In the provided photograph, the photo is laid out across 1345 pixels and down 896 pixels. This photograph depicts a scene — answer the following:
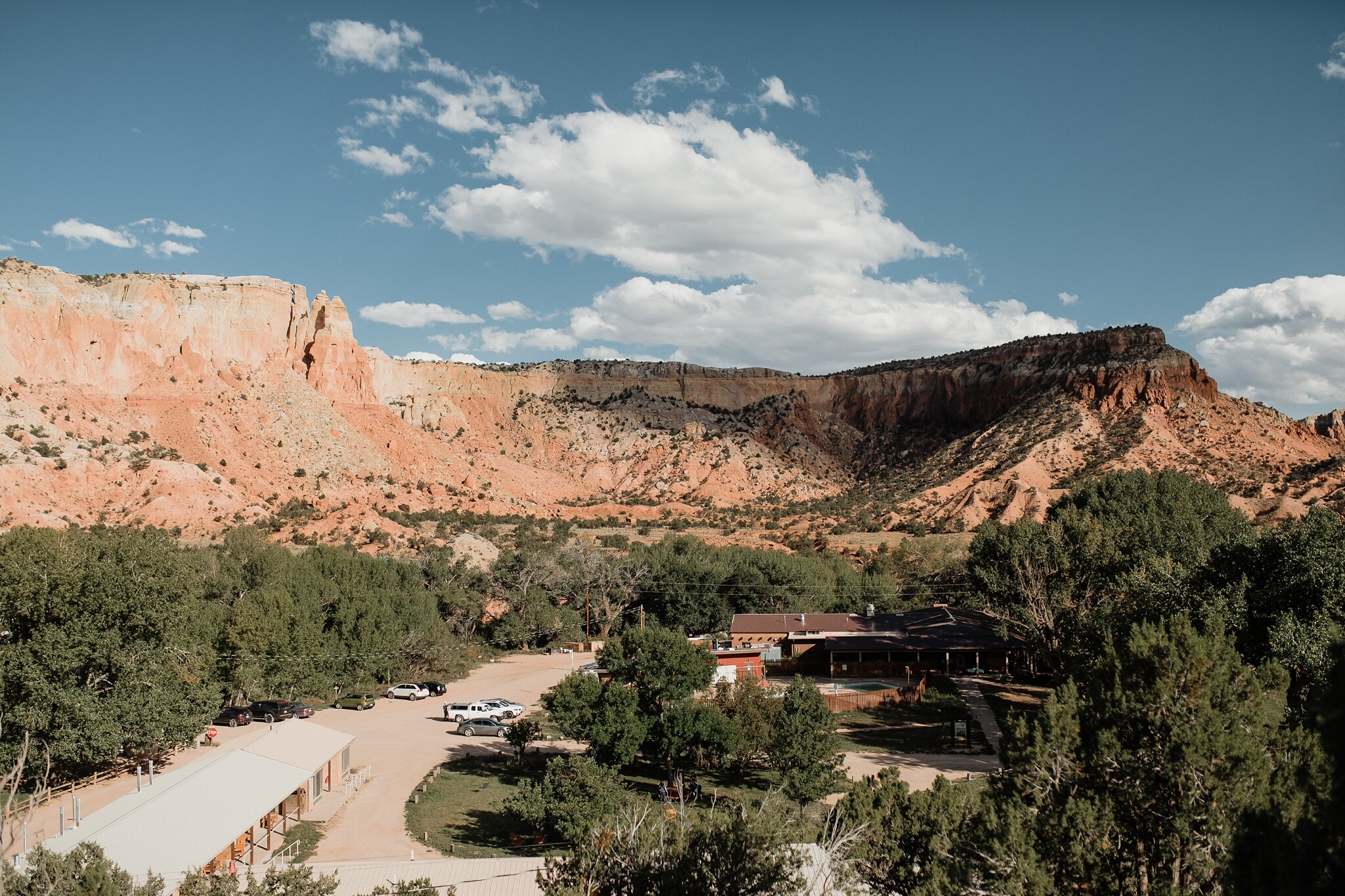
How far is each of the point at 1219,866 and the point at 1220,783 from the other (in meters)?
1.31

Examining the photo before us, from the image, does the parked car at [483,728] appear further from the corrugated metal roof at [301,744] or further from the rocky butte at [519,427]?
the rocky butte at [519,427]

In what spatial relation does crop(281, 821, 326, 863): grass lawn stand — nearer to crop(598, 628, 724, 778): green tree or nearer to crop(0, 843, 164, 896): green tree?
crop(0, 843, 164, 896): green tree

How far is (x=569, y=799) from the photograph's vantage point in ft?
75.4

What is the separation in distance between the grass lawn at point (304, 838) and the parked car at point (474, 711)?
12984 millimetres

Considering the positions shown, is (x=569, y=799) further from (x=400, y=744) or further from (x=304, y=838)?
(x=400, y=744)

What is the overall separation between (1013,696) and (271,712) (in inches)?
1317

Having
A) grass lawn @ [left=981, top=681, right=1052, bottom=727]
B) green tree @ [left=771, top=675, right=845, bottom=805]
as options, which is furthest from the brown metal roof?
green tree @ [left=771, top=675, right=845, bottom=805]

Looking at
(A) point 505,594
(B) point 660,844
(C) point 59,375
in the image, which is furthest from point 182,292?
(B) point 660,844

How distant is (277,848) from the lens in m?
22.9

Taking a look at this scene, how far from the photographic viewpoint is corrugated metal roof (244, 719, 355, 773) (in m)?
26.2

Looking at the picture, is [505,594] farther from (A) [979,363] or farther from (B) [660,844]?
(A) [979,363]

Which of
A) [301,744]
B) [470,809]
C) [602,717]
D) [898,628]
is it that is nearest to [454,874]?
[470,809]

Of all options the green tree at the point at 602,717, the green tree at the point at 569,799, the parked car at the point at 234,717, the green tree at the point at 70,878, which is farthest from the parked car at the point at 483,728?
the green tree at the point at 70,878

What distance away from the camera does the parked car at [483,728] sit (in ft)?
120
